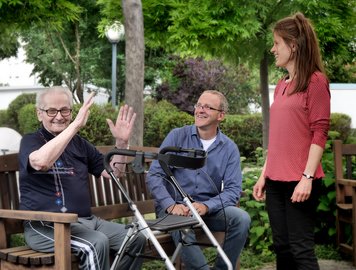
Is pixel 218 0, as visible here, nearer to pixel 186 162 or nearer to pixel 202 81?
pixel 186 162

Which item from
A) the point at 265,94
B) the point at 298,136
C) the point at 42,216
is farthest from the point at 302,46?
the point at 265,94

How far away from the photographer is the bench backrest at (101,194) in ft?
16.5

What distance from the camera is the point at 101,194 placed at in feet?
18.6

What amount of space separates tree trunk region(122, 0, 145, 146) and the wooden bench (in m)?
1.31

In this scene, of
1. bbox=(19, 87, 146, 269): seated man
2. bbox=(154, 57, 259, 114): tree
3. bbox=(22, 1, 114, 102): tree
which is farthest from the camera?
bbox=(22, 1, 114, 102): tree

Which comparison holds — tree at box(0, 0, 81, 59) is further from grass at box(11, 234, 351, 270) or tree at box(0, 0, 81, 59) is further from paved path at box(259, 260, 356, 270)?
paved path at box(259, 260, 356, 270)

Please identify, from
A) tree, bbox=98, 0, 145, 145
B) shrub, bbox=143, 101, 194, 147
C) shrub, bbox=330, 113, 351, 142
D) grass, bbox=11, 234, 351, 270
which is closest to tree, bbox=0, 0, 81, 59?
tree, bbox=98, 0, 145, 145

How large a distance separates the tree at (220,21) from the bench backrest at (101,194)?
3263 millimetres

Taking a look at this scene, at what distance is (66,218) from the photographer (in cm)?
418

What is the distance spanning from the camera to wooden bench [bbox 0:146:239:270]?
4.30 m

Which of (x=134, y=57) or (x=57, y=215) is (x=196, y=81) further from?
(x=57, y=215)

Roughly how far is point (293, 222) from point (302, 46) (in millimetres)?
1045

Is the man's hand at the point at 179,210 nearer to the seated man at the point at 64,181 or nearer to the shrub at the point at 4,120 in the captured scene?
the seated man at the point at 64,181

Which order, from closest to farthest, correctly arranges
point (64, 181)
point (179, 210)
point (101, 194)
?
1. point (64, 181)
2. point (179, 210)
3. point (101, 194)
